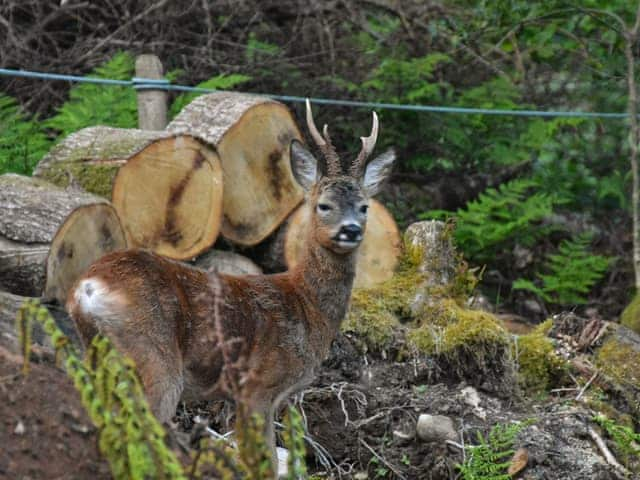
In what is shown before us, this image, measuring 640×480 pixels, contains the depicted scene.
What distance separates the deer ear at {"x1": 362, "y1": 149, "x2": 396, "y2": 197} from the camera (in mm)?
6082

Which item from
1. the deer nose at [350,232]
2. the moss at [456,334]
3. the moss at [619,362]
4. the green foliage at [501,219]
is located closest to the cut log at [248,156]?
the moss at [456,334]

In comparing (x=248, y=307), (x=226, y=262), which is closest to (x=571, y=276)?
(x=226, y=262)

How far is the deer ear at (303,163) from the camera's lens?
594cm

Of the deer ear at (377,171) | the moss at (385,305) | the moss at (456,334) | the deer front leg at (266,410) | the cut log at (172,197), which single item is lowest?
the moss at (456,334)

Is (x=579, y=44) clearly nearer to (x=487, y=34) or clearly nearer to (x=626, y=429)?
(x=487, y=34)

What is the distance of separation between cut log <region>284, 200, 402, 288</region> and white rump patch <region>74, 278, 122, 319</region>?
3012mm

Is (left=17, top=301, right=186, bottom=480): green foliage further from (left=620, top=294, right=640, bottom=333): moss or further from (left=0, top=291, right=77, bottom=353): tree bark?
(left=620, top=294, right=640, bottom=333): moss

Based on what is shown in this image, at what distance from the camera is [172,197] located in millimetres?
6945

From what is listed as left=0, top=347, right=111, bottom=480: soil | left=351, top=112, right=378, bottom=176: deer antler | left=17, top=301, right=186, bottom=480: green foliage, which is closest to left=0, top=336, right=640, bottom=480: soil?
left=351, top=112, right=378, bottom=176: deer antler

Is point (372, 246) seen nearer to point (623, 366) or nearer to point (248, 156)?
point (248, 156)

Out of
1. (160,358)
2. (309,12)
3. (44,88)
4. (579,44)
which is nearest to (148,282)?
(160,358)

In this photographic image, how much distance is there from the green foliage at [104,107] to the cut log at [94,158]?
1.09 m

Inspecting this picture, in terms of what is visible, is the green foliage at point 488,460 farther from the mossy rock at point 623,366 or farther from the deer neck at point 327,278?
the mossy rock at point 623,366

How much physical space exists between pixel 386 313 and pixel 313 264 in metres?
1.49
